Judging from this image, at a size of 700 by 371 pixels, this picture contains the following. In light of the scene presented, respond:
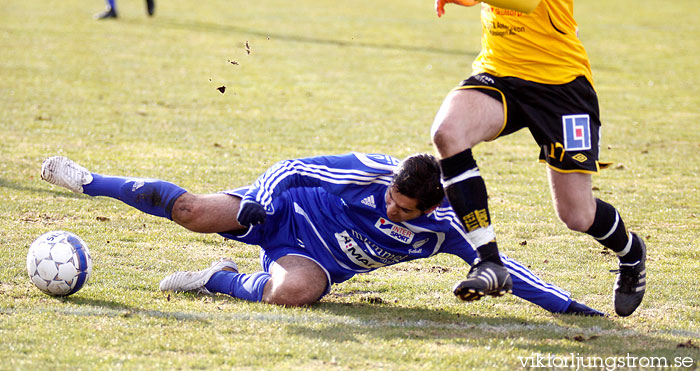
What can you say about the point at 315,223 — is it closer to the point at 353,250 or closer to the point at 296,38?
the point at 353,250

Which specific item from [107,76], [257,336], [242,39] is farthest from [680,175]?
[242,39]

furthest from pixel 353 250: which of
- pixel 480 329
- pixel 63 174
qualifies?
pixel 63 174

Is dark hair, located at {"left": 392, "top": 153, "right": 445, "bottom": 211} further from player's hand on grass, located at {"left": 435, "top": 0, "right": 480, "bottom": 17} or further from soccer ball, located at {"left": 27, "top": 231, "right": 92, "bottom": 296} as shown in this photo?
soccer ball, located at {"left": 27, "top": 231, "right": 92, "bottom": 296}

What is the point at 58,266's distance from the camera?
15.2 feet

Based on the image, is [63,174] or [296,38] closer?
[63,174]

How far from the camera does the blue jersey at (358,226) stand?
4773 mm

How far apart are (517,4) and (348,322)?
74.8 inches

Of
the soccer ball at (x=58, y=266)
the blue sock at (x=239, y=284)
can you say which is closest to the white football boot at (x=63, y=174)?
the soccer ball at (x=58, y=266)

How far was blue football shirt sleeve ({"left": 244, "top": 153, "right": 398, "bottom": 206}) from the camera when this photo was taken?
188 inches

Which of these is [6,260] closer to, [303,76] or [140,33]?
[303,76]

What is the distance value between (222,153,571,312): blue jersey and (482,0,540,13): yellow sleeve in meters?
1.19

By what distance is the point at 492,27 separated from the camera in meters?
4.55

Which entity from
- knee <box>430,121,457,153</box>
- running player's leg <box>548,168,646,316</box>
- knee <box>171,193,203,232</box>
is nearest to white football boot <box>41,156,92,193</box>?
knee <box>171,193,203,232</box>

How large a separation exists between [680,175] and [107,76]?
32.2 ft
